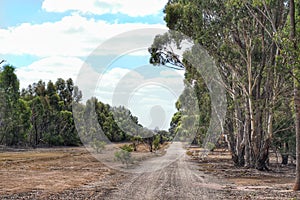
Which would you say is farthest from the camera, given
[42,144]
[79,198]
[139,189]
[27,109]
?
[42,144]

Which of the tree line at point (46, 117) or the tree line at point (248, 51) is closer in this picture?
the tree line at point (248, 51)

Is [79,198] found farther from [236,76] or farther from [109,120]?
[109,120]

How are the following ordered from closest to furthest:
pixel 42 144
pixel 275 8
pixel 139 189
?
pixel 139 189, pixel 275 8, pixel 42 144

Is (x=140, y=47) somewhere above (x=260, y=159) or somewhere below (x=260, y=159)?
above

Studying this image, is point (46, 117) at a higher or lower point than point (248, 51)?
lower

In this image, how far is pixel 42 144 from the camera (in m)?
68.4

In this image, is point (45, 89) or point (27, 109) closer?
point (27, 109)

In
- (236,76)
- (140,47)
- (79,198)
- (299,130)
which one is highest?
(140,47)

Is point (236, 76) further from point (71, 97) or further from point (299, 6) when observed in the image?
point (71, 97)

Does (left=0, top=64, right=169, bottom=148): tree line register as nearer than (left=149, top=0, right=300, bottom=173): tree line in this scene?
No

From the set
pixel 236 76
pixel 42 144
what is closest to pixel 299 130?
pixel 236 76

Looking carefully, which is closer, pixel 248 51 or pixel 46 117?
pixel 248 51

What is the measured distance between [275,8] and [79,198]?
587 inches

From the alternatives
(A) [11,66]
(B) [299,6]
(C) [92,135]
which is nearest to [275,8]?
(B) [299,6]
